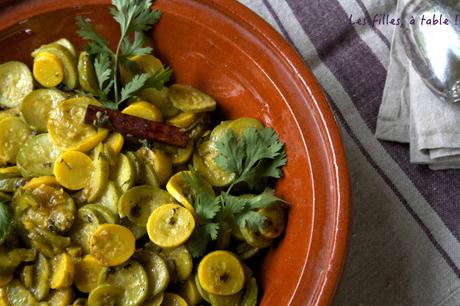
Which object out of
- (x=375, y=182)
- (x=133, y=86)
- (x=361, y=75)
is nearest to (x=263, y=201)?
(x=133, y=86)

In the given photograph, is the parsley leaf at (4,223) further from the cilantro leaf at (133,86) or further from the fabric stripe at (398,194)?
the fabric stripe at (398,194)

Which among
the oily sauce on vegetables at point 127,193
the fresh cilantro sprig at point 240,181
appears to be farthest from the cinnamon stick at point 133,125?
the fresh cilantro sprig at point 240,181

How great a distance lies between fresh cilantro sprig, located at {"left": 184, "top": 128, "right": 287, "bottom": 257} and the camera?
1198 millimetres

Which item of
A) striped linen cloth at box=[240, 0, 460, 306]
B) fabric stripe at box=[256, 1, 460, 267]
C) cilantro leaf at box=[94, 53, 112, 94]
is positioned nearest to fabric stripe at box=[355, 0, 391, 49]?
striped linen cloth at box=[240, 0, 460, 306]

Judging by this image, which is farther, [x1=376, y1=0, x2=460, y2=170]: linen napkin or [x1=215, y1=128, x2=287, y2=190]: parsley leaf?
[x1=376, y1=0, x2=460, y2=170]: linen napkin

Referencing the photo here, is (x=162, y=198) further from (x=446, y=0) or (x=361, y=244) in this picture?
(x=446, y=0)

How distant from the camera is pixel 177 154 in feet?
4.37

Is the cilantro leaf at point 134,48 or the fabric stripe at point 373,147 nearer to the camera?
the cilantro leaf at point 134,48

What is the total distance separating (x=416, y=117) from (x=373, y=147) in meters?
0.14

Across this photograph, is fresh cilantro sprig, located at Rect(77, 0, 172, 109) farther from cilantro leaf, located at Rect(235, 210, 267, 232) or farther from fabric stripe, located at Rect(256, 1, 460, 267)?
fabric stripe, located at Rect(256, 1, 460, 267)

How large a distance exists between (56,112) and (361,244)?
0.85m

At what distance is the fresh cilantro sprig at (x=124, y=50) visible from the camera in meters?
1.31

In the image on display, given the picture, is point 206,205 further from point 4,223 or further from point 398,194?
point 398,194

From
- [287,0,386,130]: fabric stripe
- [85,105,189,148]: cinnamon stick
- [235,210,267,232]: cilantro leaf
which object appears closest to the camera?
[235,210,267,232]: cilantro leaf
